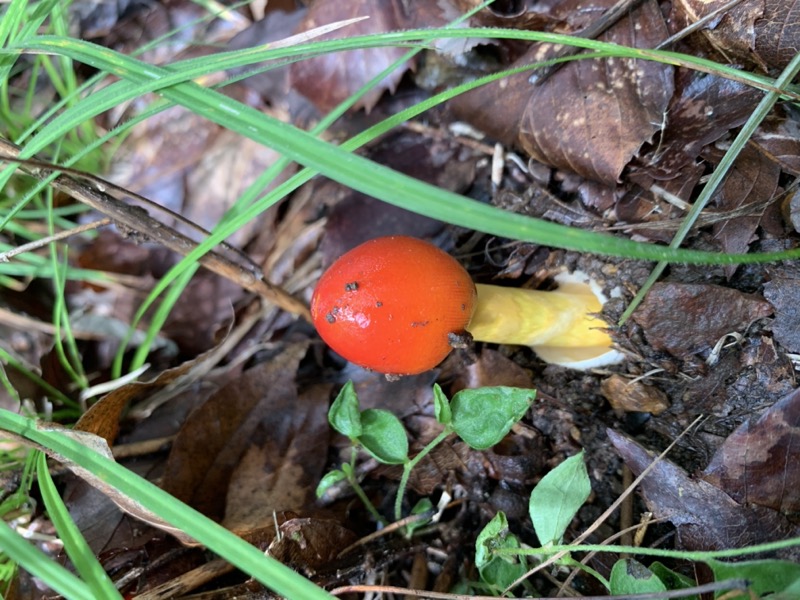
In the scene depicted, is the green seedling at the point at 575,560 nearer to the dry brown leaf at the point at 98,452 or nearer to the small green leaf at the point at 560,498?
the small green leaf at the point at 560,498

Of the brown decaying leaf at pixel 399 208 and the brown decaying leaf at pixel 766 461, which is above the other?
the brown decaying leaf at pixel 399 208

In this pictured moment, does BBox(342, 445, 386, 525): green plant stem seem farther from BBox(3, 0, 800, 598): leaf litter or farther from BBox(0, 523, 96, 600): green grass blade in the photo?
BBox(0, 523, 96, 600): green grass blade

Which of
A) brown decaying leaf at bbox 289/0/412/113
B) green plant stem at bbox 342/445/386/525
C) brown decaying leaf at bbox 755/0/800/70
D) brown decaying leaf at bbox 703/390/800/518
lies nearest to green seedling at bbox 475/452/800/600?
brown decaying leaf at bbox 703/390/800/518

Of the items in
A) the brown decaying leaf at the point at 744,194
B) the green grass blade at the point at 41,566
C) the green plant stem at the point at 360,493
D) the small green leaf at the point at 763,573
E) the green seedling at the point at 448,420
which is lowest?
the green plant stem at the point at 360,493

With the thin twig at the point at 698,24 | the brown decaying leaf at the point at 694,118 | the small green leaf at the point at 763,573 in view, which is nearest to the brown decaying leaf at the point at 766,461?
the small green leaf at the point at 763,573

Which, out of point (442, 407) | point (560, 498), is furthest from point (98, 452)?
point (560, 498)

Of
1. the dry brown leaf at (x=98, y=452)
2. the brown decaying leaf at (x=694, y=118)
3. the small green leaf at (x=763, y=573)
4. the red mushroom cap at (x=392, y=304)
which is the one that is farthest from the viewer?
the brown decaying leaf at (x=694, y=118)
